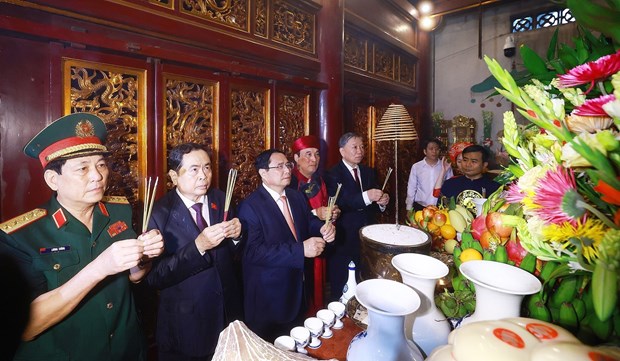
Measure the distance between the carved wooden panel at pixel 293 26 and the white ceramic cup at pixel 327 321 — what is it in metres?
3.03

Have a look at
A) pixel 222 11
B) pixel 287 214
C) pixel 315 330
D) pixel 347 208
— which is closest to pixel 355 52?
pixel 222 11

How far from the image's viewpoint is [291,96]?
3701 millimetres

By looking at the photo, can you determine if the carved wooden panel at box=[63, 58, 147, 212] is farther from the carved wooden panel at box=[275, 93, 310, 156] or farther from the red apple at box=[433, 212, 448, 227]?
the red apple at box=[433, 212, 448, 227]

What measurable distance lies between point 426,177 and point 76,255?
15.2ft

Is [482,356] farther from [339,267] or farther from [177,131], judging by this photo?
[339,267]

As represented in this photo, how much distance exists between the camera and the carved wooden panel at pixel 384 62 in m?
5.34

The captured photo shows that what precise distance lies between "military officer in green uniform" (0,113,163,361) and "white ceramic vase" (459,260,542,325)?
1.30m

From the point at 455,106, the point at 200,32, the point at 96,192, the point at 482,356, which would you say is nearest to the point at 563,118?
the point at 482,356

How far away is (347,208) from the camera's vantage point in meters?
3.43

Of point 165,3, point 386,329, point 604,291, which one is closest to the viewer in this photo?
point 604,291

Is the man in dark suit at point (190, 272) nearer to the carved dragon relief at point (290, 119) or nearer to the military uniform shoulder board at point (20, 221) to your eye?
the military uniform shoulder board at point (20, 221)

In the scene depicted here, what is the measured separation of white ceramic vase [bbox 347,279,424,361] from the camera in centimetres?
82

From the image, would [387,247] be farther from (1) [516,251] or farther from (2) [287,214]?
(2) [287,214]

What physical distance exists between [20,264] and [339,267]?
106 inches
